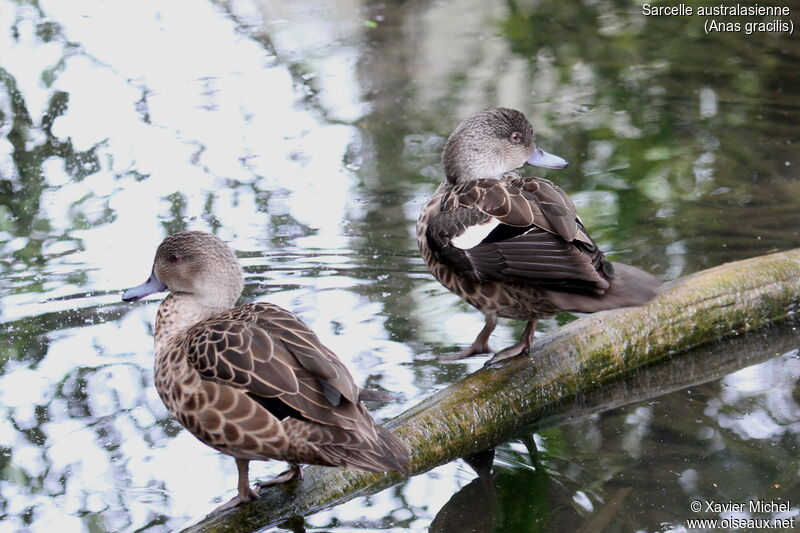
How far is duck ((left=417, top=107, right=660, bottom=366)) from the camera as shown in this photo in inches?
156

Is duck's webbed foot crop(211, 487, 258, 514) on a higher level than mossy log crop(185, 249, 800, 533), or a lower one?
higher

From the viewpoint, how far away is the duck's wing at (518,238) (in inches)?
156

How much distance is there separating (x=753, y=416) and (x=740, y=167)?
2995 millimetres

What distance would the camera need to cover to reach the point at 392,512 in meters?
3.79

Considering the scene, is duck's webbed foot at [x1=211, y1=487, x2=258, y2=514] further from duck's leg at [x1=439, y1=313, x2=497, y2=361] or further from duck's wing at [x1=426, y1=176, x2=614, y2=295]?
duck's leg at [x1=439, y1=313, x2=497, y2=361]

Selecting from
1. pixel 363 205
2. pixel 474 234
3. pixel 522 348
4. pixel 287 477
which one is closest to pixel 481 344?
pixel 522 348

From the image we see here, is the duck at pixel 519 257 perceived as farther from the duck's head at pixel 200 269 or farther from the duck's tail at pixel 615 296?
the duck's head at pixel 200 269

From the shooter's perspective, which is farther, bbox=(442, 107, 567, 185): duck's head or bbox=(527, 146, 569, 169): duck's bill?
bbox=(527, 146, 569, 169): duck's bill

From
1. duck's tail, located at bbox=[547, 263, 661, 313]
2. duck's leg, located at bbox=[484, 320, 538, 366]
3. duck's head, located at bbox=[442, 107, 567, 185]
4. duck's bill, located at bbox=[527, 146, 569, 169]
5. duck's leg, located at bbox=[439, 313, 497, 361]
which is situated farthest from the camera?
duck's bill, located at bbox=[527, 146, 569, 169]

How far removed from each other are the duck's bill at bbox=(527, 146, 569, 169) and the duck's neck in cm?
184

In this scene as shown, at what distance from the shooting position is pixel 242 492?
11.7 ft

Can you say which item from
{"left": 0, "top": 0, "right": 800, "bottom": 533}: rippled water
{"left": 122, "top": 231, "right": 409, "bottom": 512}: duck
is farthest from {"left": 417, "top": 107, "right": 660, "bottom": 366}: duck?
{"left": 122, "top": 231, "right": 409, "bottom": 512}: duck

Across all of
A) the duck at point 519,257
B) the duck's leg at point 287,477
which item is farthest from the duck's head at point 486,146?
the duck's leg at point 287,477

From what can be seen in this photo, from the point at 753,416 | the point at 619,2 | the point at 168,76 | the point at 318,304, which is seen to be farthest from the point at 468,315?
the point at 619,2
